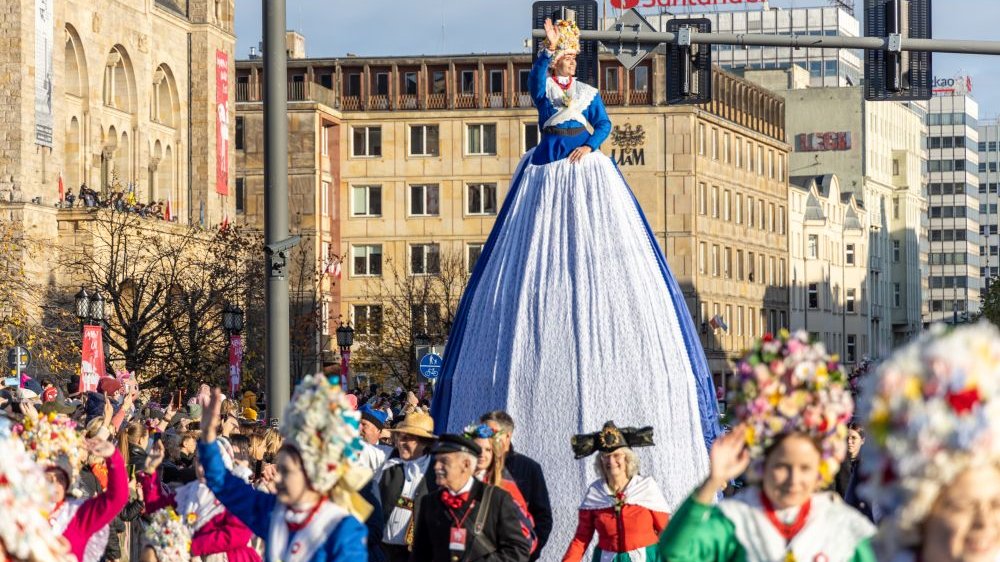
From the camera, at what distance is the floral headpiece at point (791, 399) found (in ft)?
21.1

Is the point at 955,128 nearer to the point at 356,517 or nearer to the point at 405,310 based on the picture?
the point at 405,310

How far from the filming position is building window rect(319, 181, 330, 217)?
80.7 meters

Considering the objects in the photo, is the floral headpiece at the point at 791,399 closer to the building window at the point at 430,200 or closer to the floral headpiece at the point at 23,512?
the floral headpiece at the point at 23,512

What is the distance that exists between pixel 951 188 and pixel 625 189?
15300cm

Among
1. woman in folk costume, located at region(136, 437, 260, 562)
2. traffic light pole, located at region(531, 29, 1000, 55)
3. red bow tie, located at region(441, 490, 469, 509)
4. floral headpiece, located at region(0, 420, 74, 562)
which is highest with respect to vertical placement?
traffic light pole, located at region(531, 29, 1000, 55)

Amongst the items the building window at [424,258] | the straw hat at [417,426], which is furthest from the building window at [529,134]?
the straw hat at [417,426]

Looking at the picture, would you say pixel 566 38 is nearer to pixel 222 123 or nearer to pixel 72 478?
pixel 72 478

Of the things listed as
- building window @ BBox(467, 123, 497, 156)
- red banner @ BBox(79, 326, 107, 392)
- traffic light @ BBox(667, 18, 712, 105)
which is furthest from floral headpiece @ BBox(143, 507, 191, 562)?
building window @ BBox(467, 123, 497, 156)

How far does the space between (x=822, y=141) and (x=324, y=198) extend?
146 ft

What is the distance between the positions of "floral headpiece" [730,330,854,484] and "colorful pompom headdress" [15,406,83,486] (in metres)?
3.02

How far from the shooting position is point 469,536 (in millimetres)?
9656

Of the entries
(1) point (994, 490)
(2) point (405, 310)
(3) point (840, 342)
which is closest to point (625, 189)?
(1) point (994, 490)

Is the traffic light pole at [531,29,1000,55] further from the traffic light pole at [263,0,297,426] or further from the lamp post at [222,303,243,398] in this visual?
the lamp post at [222,303,243,398]

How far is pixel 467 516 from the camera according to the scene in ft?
31.8
